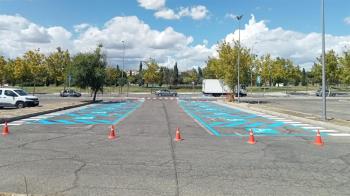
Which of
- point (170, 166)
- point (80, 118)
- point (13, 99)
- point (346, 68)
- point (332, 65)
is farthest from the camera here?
point (332, 65)

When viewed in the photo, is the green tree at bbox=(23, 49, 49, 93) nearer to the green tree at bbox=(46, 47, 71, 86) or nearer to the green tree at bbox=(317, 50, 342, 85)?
the green tree at bbox=(46, 47, 71, 86)

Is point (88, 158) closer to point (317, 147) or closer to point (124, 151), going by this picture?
point (124, 151)

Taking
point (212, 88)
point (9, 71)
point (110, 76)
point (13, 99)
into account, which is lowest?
point (13, 99)

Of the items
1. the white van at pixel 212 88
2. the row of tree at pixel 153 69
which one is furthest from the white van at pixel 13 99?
the white van at pixel 212 88

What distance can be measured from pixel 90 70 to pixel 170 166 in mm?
37090

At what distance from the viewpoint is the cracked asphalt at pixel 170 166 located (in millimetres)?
6359

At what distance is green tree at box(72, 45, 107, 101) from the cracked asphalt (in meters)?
30.9

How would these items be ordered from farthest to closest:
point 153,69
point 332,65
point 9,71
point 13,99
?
point 153,69, point 9,71, point 332,65, point 13,99

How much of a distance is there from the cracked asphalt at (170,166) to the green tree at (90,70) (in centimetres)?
3089

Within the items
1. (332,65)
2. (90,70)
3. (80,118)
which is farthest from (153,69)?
(80,118)

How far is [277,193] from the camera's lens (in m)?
6.11

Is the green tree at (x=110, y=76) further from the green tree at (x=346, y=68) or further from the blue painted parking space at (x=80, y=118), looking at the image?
the green tree at (x=346, y=68)

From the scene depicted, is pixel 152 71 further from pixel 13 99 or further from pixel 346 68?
pixel 13 99

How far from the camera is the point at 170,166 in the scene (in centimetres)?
811
